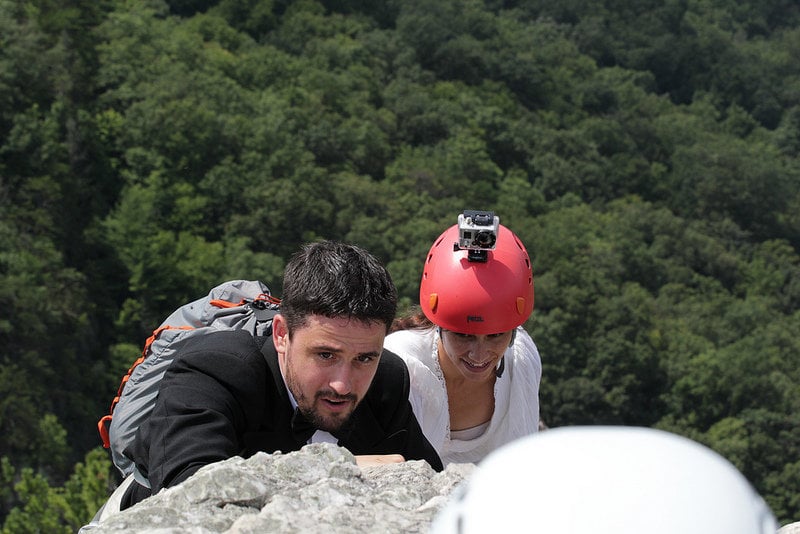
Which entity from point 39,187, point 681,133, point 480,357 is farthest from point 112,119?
point 480,357

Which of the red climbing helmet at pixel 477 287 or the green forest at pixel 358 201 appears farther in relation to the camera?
the green forest at pixel 358 201

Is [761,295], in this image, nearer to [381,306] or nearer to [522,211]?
[522,211]

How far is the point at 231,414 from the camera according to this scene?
3268 mm

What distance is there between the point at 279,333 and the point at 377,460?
48cm

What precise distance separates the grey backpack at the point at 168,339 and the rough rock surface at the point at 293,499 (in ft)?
1.20

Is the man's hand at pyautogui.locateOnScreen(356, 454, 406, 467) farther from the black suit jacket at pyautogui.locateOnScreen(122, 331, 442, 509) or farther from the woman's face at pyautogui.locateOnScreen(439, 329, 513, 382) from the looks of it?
the woman's face at pyautogui.locateOnScreen(439, 329, 513, 382)

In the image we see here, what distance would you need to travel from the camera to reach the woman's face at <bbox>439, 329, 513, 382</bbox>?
15.1ft

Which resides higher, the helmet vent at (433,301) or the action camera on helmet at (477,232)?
the action camera on helmet at (477,232)

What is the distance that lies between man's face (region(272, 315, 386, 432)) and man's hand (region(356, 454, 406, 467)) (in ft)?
0.47

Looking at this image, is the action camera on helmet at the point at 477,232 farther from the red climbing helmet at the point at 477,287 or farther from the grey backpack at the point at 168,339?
the grey backpack at the point at 168,339

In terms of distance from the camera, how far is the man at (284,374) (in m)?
3.15

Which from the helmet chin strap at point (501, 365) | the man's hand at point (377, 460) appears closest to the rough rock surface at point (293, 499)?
the man's hand at point (377, 460)

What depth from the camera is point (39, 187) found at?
48.8 meters

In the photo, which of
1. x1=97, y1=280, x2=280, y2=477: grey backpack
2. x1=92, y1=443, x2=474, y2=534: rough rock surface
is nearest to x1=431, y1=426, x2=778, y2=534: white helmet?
x1=92, y1=443, x2=474, y2=534: rough rock surface
